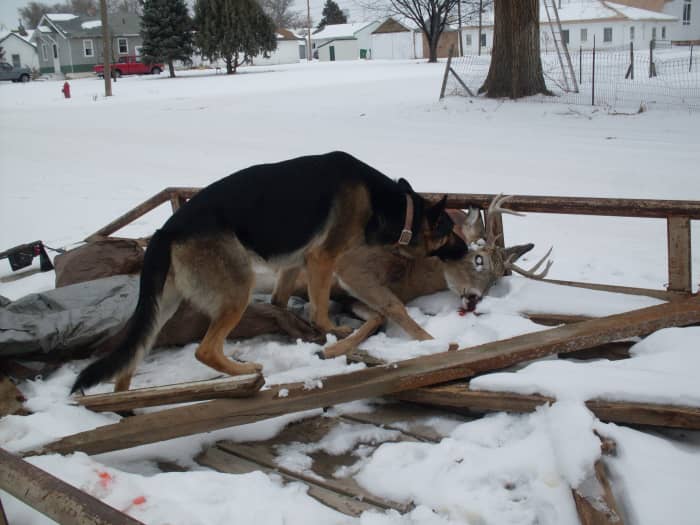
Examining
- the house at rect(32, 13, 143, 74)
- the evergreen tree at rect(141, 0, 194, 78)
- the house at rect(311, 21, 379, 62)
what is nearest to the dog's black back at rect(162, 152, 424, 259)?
the evergreen tree at rect(141, 0, 194, 78)

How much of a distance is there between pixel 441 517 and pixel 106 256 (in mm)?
Result: 4157

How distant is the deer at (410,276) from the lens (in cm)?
543

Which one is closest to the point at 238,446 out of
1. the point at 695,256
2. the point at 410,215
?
the point at 410,215

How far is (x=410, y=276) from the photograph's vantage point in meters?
6.00

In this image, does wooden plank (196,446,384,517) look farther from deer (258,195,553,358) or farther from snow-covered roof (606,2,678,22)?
snow-covered roof (606,2,678,22)

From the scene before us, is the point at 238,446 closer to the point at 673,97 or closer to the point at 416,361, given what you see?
the point at 416,361

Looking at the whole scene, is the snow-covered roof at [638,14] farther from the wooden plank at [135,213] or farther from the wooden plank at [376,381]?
the wooden plank at [376,381]

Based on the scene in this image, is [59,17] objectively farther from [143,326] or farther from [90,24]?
[143,326]

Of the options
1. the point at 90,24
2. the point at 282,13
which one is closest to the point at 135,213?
the point at 90,24

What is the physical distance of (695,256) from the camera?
7.09 meters

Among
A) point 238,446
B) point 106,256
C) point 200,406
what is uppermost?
point 106,256

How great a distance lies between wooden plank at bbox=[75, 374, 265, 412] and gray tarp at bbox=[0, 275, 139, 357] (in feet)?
3.16

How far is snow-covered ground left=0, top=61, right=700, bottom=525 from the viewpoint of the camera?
3.14 meters

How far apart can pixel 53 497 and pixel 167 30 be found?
51677mm
